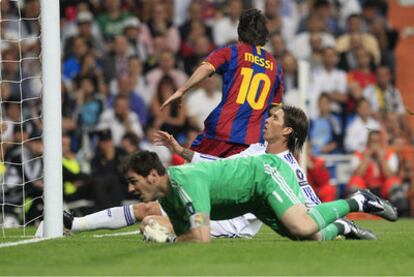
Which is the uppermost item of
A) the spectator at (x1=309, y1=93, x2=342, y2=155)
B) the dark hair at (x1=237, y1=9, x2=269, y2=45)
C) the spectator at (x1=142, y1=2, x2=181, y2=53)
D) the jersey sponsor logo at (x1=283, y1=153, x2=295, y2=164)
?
the dark hair at (x1=237, y1=9, x2=269, y2=45)

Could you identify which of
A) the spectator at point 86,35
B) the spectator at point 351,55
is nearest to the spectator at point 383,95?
the spectator at point 351,55

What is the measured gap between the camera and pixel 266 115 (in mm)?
10703

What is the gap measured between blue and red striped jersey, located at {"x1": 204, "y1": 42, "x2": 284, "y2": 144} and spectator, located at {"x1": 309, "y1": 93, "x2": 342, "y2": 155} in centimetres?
807

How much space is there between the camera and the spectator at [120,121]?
18562mm

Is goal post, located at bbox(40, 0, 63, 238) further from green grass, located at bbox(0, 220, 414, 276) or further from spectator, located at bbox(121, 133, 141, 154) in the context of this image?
spectator, located at bbox(121, 133, 141, 154)

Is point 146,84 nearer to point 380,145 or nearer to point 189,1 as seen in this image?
point 189,1

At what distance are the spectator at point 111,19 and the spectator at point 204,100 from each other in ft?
6.45

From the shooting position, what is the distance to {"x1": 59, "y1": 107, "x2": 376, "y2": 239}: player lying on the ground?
9.70 m

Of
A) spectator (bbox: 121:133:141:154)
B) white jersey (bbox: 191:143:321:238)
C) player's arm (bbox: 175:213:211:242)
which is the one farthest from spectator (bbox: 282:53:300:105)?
player's arm (bbox: 175:213:211:242)

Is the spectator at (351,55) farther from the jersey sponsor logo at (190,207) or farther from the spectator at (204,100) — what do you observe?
the jersey sponsor logo at (190,207)

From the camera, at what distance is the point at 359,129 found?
61.8 ft

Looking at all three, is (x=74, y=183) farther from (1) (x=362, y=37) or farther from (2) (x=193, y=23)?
(1) (x=362, y=37)

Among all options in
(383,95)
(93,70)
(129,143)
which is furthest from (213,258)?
(383,95)

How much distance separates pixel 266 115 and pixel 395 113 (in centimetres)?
872
